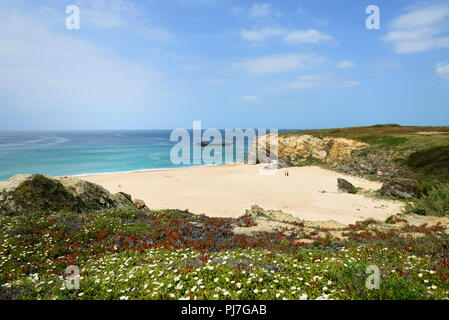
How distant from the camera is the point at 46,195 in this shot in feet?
47.2

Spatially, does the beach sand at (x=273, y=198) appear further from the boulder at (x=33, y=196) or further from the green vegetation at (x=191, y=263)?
the boulder at (x=33, y=196)

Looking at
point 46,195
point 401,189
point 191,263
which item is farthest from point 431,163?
point 46,195

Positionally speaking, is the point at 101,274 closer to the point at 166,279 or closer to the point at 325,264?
the point at 166,279

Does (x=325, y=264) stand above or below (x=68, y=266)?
above

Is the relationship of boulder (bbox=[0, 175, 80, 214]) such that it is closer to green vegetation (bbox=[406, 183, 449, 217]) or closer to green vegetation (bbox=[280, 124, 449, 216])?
green vegetation (bbox=[406, 183, 449, 217])

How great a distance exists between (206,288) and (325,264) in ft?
11.6

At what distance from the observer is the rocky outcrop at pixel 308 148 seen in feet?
183

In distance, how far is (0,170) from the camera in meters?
57.7

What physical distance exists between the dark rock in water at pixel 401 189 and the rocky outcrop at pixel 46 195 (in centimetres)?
3009

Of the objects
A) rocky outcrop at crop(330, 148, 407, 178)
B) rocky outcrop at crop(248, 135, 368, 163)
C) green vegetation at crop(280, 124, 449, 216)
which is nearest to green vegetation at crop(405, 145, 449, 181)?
green vegetation at crop(280, 124, 449, 216)

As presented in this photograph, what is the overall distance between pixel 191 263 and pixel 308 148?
2582 inches

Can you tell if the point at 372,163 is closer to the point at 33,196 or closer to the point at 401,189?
the point at 401,189
